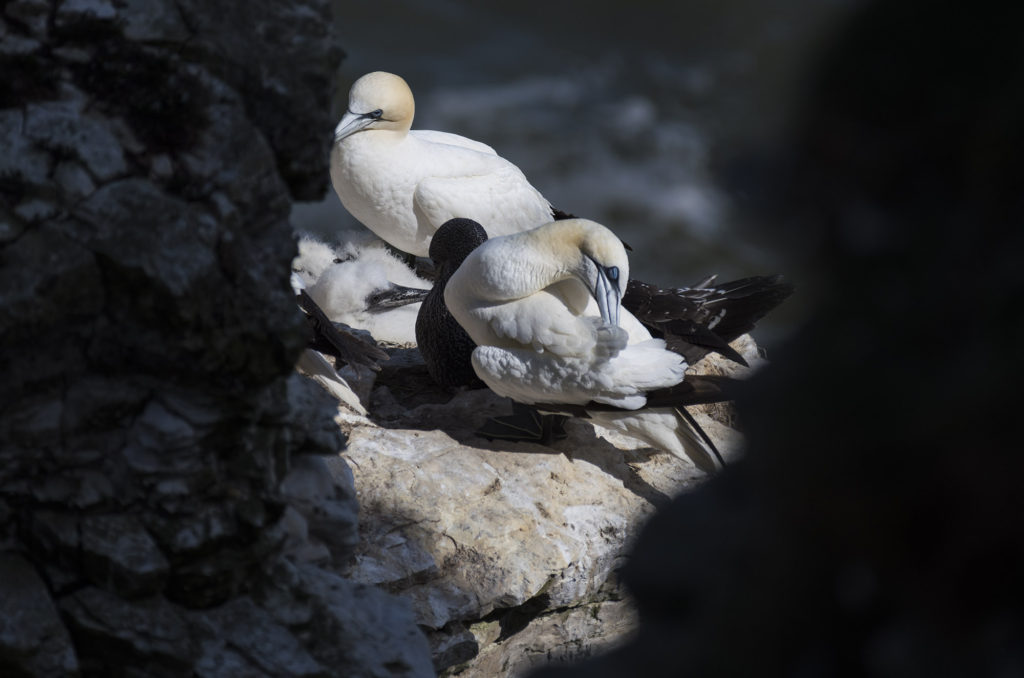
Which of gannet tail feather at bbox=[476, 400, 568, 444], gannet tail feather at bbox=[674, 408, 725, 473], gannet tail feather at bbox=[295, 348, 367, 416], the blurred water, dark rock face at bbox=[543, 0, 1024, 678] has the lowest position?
the blurred water

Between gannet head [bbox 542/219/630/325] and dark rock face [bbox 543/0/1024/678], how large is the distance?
102 inches

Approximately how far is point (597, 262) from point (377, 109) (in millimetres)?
2192

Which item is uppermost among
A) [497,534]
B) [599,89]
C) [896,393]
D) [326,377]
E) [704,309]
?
[896,393]

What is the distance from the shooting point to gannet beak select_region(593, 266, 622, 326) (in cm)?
344

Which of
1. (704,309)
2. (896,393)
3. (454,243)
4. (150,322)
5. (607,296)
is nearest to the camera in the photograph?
(896,393)

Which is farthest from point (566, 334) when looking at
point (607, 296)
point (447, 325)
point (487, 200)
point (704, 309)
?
point (487, 200)

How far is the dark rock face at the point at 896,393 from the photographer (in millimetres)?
713

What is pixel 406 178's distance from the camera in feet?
17.2

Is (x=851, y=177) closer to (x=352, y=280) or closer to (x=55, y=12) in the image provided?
(x=55, y=12)

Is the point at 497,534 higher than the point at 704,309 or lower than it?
lower

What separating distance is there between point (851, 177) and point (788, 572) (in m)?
0.30

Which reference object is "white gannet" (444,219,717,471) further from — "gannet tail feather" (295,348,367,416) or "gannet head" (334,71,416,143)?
"gannet head" (334,71,416,143)

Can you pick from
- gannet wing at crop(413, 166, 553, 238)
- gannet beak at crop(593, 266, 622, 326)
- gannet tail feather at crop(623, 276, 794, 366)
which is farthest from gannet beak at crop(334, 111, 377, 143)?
gannet beak at crop(593, 266, 622, 326)

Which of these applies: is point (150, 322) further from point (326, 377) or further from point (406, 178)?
point (406, 178)
